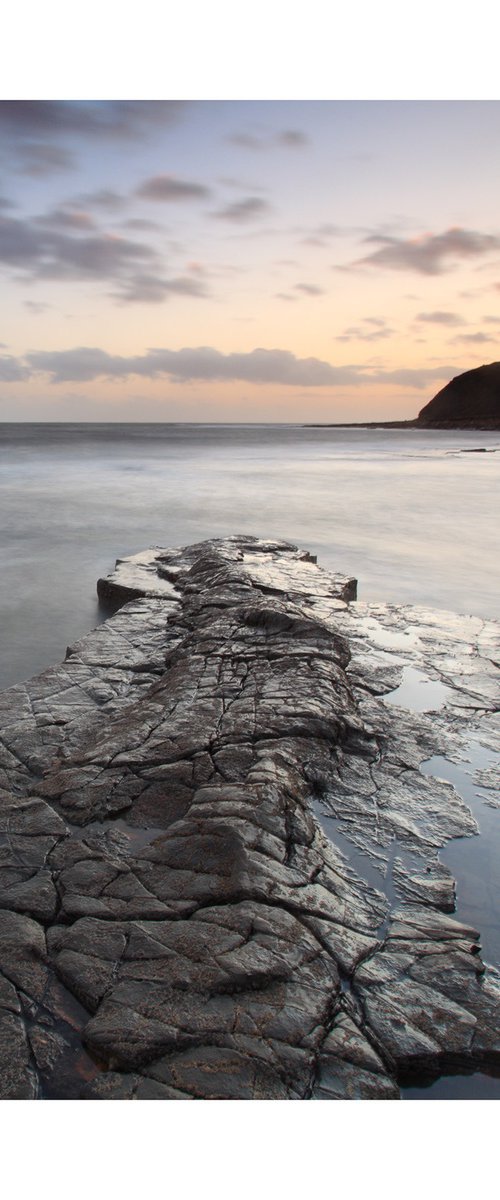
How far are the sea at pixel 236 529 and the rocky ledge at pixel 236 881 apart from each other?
347mm

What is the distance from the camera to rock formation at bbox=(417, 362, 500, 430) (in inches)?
3708

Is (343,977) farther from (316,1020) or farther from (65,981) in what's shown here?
(65,981)

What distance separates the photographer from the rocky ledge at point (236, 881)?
203 cm

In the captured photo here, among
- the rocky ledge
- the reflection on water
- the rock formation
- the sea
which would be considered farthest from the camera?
the rock formation

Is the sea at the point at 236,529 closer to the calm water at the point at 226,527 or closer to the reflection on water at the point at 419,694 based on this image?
the calm water at the point at 226,527

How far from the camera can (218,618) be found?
209 inches

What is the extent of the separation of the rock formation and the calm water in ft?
232

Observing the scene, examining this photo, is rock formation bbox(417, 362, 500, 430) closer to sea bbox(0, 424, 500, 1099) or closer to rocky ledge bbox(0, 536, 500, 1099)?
sea bbox(0, 424, 500, 1099)

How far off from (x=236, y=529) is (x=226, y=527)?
210mm

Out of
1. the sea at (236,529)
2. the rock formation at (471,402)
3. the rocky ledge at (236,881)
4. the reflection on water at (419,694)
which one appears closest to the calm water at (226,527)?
the sea at (236,529)

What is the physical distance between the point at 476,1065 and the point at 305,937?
A: 613mm

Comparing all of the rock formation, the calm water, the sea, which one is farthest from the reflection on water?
the rock formation

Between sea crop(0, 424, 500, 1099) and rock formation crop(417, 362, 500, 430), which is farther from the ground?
rock formation crop(417, 362, 500, 430)


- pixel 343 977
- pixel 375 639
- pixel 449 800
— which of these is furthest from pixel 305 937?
pixel 375 639
